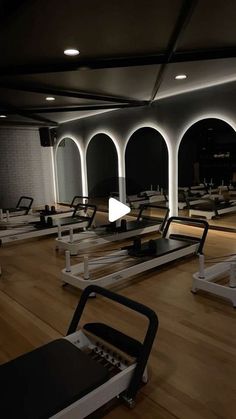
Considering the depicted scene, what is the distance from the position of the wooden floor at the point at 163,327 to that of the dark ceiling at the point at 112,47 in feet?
7.94

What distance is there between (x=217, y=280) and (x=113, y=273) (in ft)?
3.64

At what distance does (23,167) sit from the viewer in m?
9.05

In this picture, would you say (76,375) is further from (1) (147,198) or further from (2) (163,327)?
(1) (147,198)

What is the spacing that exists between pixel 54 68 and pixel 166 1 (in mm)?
1809

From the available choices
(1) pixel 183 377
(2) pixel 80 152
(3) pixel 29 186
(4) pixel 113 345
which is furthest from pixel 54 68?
(3) pixel 29 186

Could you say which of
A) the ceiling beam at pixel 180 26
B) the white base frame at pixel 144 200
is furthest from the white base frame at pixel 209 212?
the ceiling beam at pixel 180 26

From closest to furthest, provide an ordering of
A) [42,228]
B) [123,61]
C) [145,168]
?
[123,61] → [42,228] → [145,168]

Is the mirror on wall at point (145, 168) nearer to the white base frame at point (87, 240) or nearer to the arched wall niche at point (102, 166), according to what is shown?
the arched wall niche at point (102, 166)

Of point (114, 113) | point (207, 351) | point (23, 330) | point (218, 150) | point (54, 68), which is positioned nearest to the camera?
point (207, 351)

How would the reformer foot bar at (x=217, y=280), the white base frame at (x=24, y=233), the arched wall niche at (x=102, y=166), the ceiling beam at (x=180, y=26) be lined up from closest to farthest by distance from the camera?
the ceiling beam at (x=180, y=26) → the reformer foot bar at (x=217, y=280) → the white base frame at (x=24, y=233) → the arched wall niche at (x=102, y=166)

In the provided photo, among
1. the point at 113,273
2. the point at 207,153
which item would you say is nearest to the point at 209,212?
the point at 207,153

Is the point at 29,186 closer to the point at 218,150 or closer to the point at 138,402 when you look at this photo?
the point at 218,150

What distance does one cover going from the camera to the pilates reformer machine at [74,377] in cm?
143

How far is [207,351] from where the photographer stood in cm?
216
